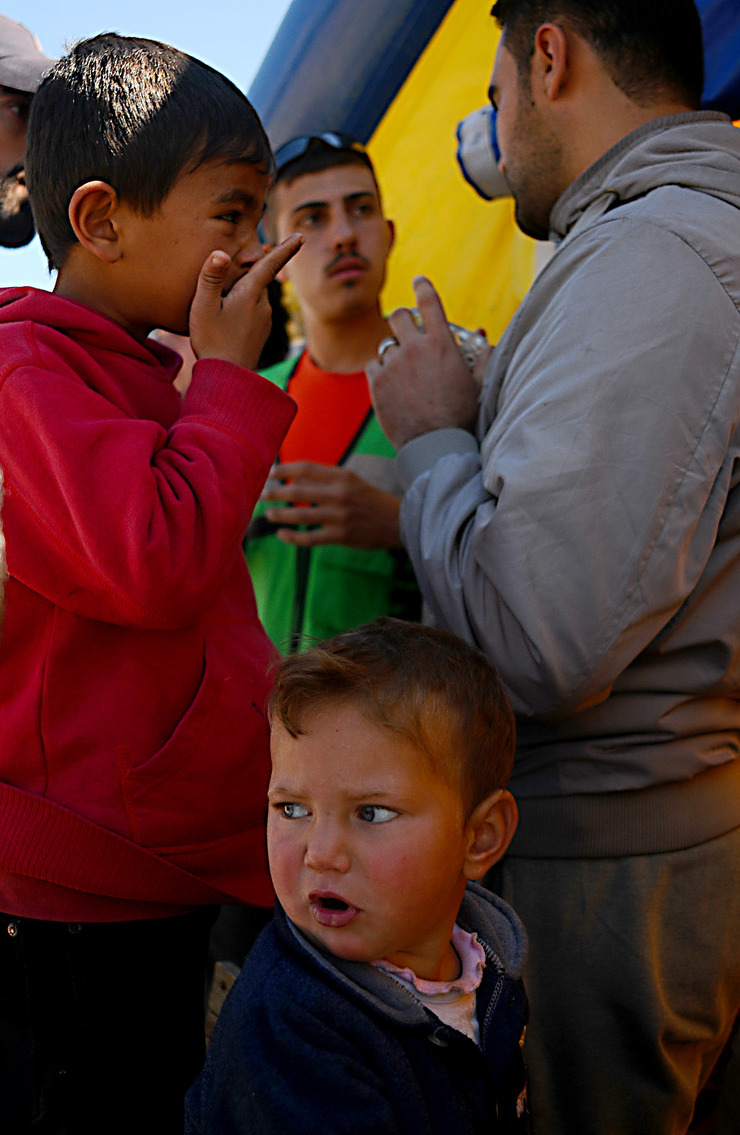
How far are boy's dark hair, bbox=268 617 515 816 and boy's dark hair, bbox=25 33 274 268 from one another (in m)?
0.67

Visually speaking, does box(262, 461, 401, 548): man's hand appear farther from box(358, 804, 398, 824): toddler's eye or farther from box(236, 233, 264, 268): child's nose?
box(358, 804, 398, 824): toddler's eye

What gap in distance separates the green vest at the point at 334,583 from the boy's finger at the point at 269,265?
97cm

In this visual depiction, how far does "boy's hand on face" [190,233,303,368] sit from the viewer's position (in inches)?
51.5

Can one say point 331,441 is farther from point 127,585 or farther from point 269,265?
point 127,585

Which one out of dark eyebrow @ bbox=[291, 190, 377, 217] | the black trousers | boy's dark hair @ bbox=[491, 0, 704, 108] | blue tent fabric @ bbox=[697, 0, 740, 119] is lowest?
the black trousers

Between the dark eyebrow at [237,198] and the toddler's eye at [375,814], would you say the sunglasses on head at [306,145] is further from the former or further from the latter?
the toddler's eye at [375,814]

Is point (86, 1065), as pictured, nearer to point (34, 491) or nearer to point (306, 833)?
point (306, 833)

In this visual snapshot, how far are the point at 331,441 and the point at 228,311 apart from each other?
1.27 metres

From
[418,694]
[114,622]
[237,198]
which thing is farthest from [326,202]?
[418,694]

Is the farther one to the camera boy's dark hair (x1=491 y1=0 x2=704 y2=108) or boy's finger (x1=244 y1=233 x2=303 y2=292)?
boy's dark hair (x1=491 y1=0 x2=704 y2=108)

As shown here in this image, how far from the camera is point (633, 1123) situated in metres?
1.42

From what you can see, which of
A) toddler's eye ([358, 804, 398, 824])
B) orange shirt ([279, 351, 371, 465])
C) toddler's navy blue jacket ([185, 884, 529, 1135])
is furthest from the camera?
orange shirt ([279, 351, 371, 465])

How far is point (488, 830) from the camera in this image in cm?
117

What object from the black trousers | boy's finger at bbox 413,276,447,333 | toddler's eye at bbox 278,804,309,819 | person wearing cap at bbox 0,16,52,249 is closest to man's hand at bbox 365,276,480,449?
boy's finger at bbox 413,276,447,333
